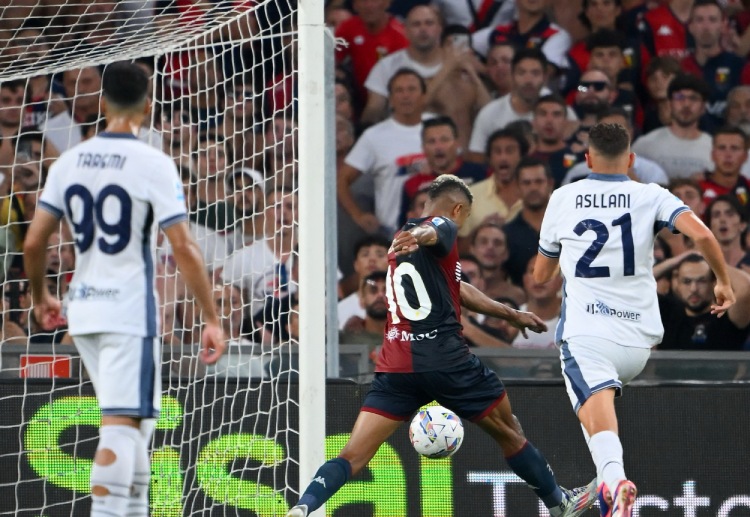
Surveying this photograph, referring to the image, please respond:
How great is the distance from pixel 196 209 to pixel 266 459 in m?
1.95

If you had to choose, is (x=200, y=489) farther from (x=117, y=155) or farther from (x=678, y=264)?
(x=678, y=264)

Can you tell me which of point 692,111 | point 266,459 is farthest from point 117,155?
point 692,111

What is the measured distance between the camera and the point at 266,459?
24.6 ft

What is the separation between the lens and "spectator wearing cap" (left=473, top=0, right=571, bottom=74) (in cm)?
1077

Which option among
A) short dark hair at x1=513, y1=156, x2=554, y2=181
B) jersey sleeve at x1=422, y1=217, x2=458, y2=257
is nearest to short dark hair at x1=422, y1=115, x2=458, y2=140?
short dark hair at x1=513, y1=156, x2=554, y2=181

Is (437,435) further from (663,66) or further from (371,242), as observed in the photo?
(663,66)

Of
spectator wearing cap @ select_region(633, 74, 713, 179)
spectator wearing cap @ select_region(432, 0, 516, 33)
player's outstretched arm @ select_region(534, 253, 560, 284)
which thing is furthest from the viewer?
spectator wearing cap @ select_region(432, 0, 516, 33)

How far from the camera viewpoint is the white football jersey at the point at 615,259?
6.19 meters

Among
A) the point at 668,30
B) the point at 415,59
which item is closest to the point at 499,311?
the point at 415,59

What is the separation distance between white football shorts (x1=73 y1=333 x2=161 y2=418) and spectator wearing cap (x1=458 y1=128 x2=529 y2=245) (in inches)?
200

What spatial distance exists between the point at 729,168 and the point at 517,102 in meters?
1.82

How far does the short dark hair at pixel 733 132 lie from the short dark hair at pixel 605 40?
3.65ft

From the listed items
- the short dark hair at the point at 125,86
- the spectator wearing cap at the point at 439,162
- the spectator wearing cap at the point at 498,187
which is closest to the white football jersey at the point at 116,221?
the short dark hair at the point at 125,86

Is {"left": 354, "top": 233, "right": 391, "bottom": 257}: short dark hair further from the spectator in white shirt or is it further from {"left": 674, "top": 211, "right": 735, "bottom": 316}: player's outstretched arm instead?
{"left": 674, "top": 211, "right": 735, "bottom": 316}: player's outstretched arm
